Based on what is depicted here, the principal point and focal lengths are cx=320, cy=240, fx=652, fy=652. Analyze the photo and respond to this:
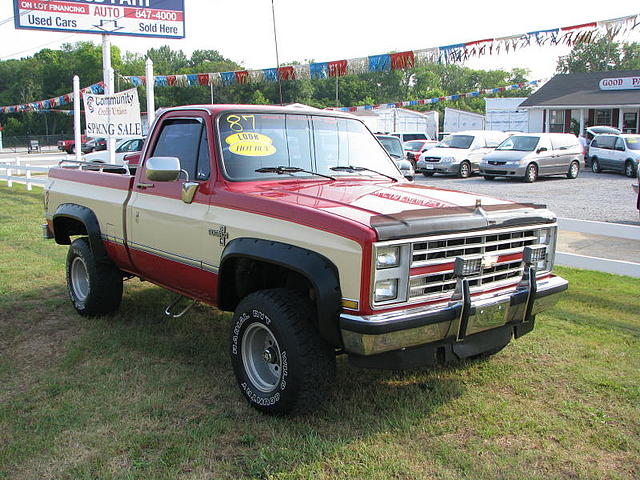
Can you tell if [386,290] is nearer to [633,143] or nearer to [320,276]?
[320,276]

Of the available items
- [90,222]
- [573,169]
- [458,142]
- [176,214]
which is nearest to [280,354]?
[176,214]

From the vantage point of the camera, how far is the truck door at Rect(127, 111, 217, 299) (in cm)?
474

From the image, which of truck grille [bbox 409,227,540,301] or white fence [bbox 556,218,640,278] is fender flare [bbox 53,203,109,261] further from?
white fence [bbox 556,218,640,278]

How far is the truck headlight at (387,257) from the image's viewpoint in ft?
11.7

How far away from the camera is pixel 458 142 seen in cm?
2486

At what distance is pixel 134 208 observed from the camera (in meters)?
5.46

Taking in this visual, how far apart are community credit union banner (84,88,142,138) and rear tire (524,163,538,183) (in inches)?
512

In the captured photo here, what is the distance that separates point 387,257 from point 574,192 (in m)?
16.6

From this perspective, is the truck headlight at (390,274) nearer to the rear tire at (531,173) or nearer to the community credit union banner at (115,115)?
the community credit union banner at (115,115)

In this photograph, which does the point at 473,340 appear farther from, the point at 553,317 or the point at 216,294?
the point at 553,317

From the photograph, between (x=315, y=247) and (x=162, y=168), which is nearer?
(x=315, y=247)

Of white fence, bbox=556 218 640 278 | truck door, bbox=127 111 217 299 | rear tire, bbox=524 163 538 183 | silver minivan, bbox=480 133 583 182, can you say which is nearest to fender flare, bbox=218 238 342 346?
truck door, bbox=127 111 217 299

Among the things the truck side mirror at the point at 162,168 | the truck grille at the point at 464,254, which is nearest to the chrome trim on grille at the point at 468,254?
the truck grille at the point at 464,254

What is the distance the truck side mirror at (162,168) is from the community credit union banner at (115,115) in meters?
9.32
